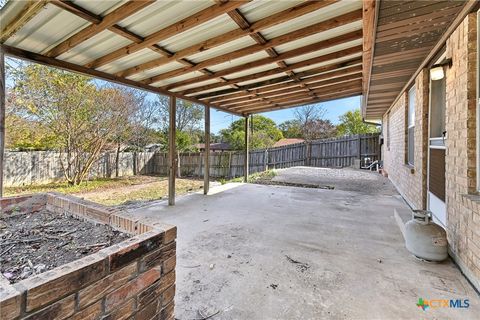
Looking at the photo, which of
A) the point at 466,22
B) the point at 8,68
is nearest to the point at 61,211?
the point at 466,22

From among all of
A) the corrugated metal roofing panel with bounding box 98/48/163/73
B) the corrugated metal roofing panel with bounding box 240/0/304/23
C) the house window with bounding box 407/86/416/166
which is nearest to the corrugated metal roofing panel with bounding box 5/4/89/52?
the corrugated metal roofing panel with bounding box 98/48/163/73

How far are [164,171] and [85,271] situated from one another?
1331 centimetres

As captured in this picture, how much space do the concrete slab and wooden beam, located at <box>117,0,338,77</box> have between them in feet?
6.80

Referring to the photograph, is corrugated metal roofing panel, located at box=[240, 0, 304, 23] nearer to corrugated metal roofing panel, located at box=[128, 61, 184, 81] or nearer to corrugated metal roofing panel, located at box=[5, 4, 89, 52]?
corrugated metal roofing panel, located at box=[128, 61, 184, 81]

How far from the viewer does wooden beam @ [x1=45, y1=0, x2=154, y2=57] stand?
76.5 inches

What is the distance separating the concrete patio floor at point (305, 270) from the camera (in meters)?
1.57

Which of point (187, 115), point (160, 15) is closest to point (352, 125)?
point (187, 115)

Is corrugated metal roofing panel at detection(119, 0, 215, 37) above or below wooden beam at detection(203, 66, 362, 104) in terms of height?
below

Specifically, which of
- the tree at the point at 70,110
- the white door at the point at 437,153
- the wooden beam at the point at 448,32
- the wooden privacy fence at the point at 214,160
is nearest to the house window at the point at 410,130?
the wooden beam at the point at 448,32

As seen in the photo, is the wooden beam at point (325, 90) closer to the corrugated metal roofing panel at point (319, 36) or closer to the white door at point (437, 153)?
the white door at point (437, 153)

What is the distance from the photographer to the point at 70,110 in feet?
25.5

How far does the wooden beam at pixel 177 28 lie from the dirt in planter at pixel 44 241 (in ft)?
6.46

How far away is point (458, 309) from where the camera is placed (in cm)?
156

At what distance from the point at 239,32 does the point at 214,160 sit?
10.7m
